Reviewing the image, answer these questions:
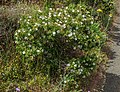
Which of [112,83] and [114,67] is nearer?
[112,83]

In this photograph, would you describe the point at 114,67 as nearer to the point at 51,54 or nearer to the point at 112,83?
the point at 112,83

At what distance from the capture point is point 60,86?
15.7 ft

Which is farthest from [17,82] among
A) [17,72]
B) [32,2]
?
[32,2]

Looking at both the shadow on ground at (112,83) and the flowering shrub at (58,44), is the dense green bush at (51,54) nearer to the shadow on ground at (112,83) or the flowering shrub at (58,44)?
the flowering shrub at (58,44)

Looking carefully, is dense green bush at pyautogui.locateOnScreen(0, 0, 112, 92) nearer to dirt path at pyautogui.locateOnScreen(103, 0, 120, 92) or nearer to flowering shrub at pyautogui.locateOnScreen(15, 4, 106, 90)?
flowering shrub at pyautogui.locateOnScreen(15, 4, 106, 90)

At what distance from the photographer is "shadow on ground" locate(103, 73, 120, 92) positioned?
541cm

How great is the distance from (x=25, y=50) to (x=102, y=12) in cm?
278

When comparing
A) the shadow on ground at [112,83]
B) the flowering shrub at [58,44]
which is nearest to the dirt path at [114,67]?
the shadow on ground at [112,83]

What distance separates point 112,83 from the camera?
18.3 feet

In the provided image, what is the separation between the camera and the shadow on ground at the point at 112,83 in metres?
5.41

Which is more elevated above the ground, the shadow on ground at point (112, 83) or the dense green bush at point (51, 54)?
the dense green bush at point (51, 54)

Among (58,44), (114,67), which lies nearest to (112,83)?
(114,67)

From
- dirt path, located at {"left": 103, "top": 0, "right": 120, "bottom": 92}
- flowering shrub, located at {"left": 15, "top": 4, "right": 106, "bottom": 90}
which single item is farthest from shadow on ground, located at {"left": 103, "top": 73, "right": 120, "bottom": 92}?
flowering shrub, located at {"left": 15, "top": 4, "right": 106, "bottom": 90}

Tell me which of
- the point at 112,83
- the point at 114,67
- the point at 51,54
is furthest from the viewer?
the point at 114,67
